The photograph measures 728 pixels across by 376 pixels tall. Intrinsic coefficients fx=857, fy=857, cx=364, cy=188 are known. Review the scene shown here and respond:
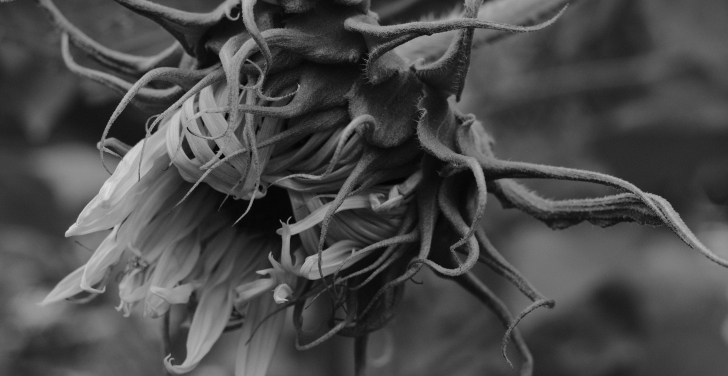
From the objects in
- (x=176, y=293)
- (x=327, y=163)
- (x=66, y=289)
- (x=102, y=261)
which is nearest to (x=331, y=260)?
(x=327, y=163)

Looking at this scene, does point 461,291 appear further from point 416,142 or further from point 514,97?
point 416,142

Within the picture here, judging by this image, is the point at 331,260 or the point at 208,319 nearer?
the point at 331,260

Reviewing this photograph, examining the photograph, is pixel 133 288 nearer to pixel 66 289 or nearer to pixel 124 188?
pixel 66 289

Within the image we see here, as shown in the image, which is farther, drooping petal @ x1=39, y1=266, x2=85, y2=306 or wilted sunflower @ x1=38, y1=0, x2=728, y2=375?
drooping petal @ x1=39, y1=266, x2=85, y2=306

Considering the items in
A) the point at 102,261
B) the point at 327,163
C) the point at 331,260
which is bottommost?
the point at 102,261

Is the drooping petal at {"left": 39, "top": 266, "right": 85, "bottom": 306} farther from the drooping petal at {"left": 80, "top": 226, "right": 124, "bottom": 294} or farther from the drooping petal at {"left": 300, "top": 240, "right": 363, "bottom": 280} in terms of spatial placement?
the drooping petal at {"left": 300, "top": 240, "right": 363, "bottom": 280}

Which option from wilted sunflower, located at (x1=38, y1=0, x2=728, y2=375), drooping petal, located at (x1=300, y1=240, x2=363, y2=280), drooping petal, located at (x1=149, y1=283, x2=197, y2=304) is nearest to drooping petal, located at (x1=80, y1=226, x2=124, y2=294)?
wilted sunflower, located at (x1=38, y1=0, x2=728, y2=375)

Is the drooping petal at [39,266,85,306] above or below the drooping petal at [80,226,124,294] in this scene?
below

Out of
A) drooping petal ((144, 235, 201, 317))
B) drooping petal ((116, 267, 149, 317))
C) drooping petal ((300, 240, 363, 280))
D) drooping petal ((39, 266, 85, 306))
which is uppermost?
drooping petal ((300, 240, 363, 280))
